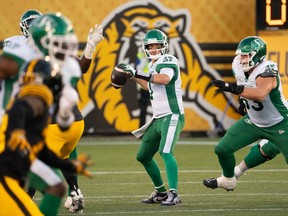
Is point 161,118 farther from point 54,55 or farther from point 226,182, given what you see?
point 54,55

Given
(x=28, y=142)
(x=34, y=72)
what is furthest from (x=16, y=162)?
(x=34, y=72)

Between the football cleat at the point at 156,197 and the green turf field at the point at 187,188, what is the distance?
11 cm

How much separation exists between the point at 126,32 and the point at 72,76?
10059 mm

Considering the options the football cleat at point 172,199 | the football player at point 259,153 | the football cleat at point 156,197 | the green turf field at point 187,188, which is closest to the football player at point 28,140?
the green turf field at point 187,188

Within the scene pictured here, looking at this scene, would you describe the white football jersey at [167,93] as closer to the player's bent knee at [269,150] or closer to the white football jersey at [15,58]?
the player's bent knee at [269,150]

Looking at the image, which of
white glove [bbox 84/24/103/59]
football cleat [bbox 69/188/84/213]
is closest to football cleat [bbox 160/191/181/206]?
football cleat [bbox 69/188/84/213]

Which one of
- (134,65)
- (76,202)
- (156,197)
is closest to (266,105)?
(156,197)

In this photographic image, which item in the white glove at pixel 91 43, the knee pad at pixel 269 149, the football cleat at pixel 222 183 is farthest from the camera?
the knee pad at pixel 269 149

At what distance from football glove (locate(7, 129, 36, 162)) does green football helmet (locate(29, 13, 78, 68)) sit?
0.55 meters

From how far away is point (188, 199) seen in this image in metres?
8.49

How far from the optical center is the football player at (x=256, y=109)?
7.94 m

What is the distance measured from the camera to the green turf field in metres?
7.78

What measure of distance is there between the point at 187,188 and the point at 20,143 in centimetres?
481

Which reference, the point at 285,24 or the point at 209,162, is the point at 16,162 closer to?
the point at 209,162
